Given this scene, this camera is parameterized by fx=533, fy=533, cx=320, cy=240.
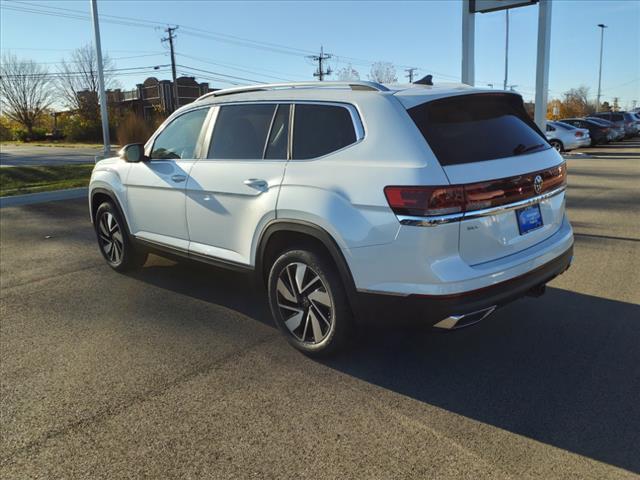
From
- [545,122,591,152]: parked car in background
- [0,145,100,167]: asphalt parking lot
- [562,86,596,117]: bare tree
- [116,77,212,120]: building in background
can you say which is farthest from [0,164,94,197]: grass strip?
[562,86,596,117]: bare tree

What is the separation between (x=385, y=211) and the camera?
9.95 ft

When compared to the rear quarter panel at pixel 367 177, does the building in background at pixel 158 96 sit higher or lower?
higher

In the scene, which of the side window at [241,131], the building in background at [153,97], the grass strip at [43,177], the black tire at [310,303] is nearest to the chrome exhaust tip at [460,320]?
the black tire at [310,303]

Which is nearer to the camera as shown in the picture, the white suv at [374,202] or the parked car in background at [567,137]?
the white suv at [374,202]

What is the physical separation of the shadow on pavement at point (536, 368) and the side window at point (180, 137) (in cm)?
145

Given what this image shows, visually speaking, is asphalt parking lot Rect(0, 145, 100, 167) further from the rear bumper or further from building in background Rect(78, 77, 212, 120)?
the rear bumper

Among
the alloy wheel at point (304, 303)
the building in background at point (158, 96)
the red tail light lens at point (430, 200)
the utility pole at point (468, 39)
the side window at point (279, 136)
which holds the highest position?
the building in background at point (158, 96)

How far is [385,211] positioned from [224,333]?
6.05ft

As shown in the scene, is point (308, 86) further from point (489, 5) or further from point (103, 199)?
point (489, 5)

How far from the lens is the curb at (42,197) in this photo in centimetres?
1132

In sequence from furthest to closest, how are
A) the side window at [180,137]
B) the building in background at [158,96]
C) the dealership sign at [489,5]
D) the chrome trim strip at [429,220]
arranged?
1. the building in background at [158,96]
2. the dealership sign at [489,5]
3. the side window at [180,137]
4. the chrome trim strip at [429,220]

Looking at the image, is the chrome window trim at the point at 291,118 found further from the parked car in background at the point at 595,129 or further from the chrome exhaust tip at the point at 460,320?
the parked car in background at the point at 595,129

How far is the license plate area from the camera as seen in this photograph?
3291 mm

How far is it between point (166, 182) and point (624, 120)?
32.5 metres
